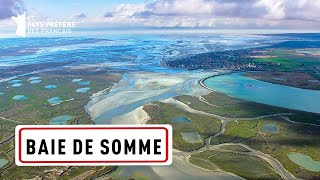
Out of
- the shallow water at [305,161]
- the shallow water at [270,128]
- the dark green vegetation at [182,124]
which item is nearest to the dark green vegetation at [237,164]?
the dark green vegetation at [182,124]

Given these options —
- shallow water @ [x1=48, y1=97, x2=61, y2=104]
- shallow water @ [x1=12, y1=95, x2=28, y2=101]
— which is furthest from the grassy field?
shallow water @ [x1=12, y1=95, x2=28, y2=101]

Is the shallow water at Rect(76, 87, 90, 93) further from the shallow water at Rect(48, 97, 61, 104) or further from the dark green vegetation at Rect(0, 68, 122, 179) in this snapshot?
the shallow water at Rect(48, 97, 61, 104)

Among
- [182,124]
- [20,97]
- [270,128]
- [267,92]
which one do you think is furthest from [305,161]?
[20,97]

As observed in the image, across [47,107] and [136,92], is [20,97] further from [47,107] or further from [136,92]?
[136,92]

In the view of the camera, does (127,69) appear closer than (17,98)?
No

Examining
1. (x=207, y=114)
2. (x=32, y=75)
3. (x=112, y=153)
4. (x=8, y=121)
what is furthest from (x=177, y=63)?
(x=112, y=153)

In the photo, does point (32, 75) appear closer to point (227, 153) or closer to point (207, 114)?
point (207, 114)
